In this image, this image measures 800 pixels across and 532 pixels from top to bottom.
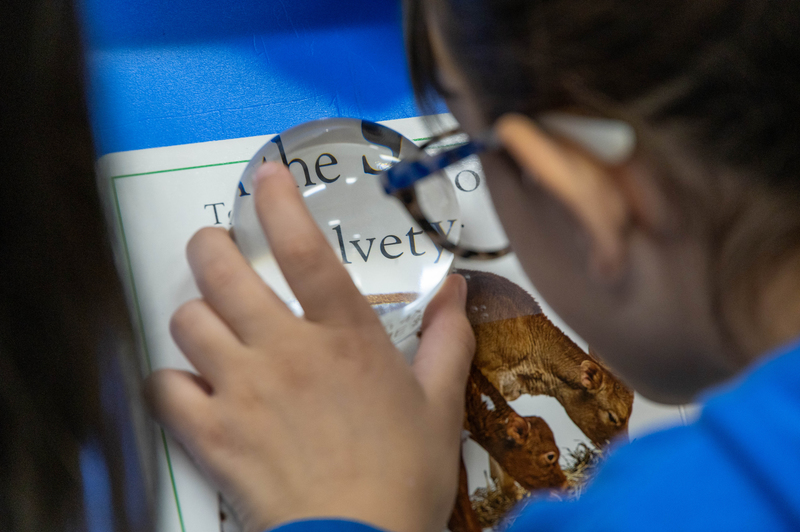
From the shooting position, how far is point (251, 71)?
0.54 m

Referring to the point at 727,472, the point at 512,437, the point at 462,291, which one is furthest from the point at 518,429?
the point at 727,472

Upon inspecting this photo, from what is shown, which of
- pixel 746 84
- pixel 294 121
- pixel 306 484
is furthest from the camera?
pixel 294 121

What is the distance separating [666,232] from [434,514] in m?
0.24

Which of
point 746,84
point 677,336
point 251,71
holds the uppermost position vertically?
point 251,71

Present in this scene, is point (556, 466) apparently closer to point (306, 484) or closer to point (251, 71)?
point (306, 484)

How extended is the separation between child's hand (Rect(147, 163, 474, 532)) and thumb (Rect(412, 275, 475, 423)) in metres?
0.02

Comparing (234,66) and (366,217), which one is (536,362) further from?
(234,66)

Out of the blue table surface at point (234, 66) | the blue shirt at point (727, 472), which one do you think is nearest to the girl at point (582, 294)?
the blue shirt at point (727, 472)

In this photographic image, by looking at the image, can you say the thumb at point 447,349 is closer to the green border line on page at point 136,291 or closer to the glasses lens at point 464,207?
the glasses lens at point 464,207

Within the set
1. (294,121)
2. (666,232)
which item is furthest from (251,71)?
(666,232)

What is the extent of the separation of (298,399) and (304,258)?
94 mm

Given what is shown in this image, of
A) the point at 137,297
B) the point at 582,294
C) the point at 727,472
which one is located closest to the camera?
the point at 727,472

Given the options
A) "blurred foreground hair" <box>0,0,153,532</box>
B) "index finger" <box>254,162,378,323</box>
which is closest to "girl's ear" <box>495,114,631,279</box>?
"index finger" <box>254,162,378,323</box>

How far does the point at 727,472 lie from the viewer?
25 cm
